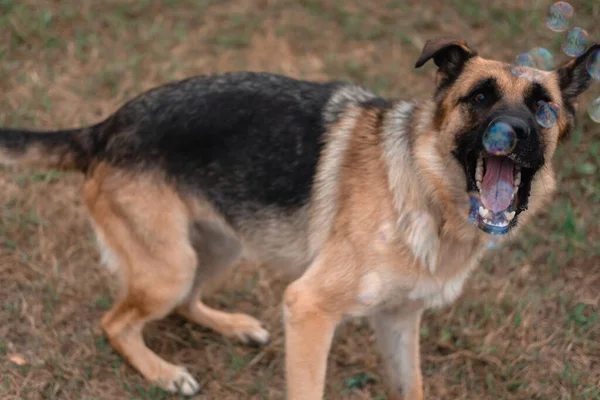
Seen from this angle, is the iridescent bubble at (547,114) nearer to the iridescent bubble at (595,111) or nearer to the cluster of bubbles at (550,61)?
the cluster of bubbles at (550,61)

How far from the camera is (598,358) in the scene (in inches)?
174

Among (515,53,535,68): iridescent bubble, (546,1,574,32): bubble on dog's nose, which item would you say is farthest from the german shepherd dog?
(546,1,574,32): bubble on dog's nose

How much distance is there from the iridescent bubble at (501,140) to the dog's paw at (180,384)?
215cm

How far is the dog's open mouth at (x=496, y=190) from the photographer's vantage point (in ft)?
10.2

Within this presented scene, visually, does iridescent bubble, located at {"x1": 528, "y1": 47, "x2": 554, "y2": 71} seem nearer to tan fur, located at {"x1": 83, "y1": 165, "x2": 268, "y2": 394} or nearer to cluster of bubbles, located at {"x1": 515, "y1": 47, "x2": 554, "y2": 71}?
cluster of bubbles, located at {"x1": 515, "y1": 47, "x2": 554, "y2": 71}

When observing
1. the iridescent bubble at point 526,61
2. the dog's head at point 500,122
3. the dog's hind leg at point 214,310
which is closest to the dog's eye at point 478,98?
the dog's head at point 500,122

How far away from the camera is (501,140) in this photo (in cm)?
291

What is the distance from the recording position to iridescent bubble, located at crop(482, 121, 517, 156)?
290 cm

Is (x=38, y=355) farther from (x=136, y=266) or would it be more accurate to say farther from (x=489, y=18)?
(x=489, y=18)

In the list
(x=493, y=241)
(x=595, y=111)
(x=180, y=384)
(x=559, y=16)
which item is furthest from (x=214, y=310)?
(x=559, y=16)

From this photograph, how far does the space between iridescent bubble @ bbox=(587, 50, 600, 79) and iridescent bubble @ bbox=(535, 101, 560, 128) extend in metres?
0.21

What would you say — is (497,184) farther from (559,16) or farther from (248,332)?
(248,332)

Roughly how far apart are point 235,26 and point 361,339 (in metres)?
3.62

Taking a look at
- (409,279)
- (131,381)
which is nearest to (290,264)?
(409,279)
